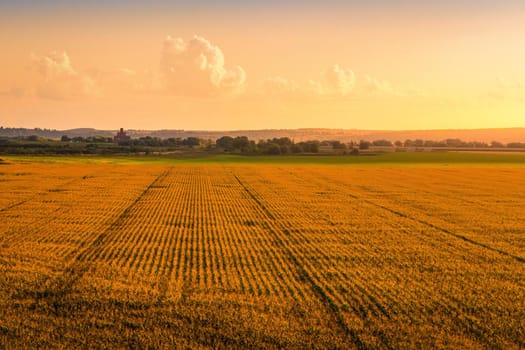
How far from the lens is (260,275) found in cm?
1633

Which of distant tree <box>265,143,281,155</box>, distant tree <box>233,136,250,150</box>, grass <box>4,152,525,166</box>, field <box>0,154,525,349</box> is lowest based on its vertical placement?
field <box>0,154,525,349</box>

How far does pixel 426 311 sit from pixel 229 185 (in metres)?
37.0

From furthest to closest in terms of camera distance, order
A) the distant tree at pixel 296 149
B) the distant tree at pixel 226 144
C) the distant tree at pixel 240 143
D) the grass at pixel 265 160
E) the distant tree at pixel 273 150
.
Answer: the distant tree at pixel 226 144 < the distant tree at pixel 240 143 < the distant tree at pixel 296 149 < the distant tree at pixel 273 150 < the grass at pixel 265 160

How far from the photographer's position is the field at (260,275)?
1159 centimetres

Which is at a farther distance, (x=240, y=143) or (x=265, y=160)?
(x=240, y=143)

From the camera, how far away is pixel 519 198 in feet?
131

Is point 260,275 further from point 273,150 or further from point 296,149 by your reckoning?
point 296,149

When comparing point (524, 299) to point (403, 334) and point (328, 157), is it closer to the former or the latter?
point (403, 334)

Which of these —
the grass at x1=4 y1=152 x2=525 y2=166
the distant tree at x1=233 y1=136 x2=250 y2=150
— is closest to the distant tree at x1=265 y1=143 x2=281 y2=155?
the distant tree at x1=233 y1=136 x2=250 y2=150

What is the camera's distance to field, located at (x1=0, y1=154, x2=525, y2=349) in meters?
11.6

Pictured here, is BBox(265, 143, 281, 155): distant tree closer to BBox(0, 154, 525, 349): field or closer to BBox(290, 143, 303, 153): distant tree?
BBox(290, 143, 303, 153): distant tree

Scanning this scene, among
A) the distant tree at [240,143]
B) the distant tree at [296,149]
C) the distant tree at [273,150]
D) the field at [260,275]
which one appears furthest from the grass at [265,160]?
the field at [260,275]

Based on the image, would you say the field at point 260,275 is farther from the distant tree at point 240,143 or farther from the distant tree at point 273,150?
the distant tree at point 240,143

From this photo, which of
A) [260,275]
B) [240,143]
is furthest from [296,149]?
A: [260,275]
